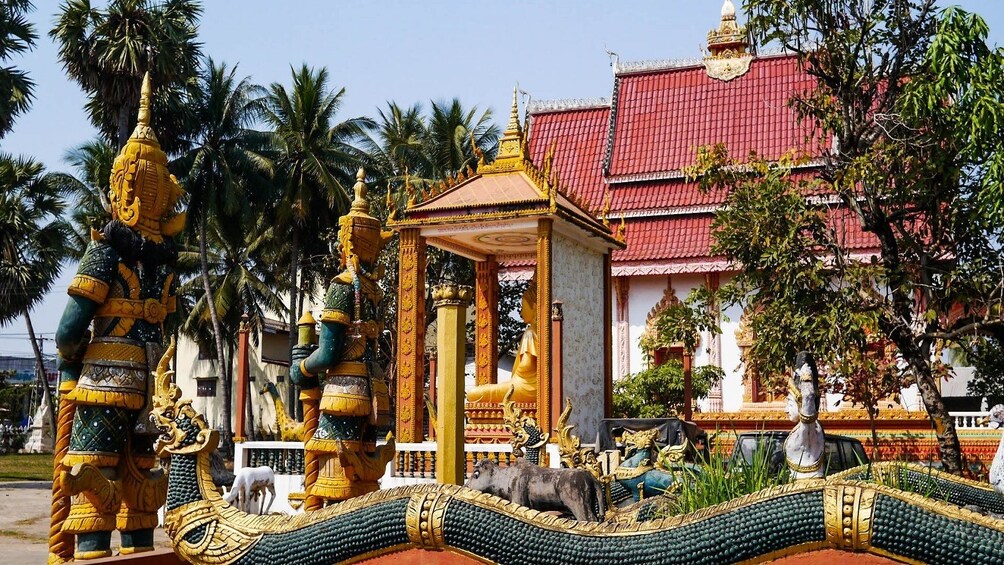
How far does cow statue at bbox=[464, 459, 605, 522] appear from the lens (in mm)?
7586

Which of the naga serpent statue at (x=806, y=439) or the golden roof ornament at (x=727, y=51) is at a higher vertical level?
the golden roof ornament at (x=727, y=51)

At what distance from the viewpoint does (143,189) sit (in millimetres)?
7219

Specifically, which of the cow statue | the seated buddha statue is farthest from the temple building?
the cow statue

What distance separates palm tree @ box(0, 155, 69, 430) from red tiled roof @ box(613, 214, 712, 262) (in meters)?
16.4

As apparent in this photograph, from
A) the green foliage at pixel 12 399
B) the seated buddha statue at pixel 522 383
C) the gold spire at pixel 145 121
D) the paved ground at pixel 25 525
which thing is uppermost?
the gold spire at pixel 145 121

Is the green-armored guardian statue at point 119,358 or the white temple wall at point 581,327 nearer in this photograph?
the green-armored guardian statue at point 119,358

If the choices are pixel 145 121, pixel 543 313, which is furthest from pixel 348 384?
pixel 543 313

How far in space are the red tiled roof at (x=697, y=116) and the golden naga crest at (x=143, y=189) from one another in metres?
23.0

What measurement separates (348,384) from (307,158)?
2477 cm

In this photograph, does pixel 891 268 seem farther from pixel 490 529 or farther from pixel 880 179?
pixel 490 529

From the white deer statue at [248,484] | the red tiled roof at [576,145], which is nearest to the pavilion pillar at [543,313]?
the white deer statue at [248,484]

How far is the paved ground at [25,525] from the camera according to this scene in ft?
34.9

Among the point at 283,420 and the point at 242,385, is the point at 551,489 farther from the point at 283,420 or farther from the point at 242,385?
the point at 242,385

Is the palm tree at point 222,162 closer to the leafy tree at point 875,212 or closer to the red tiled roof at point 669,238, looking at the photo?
the red tiled roof at point 669,238
